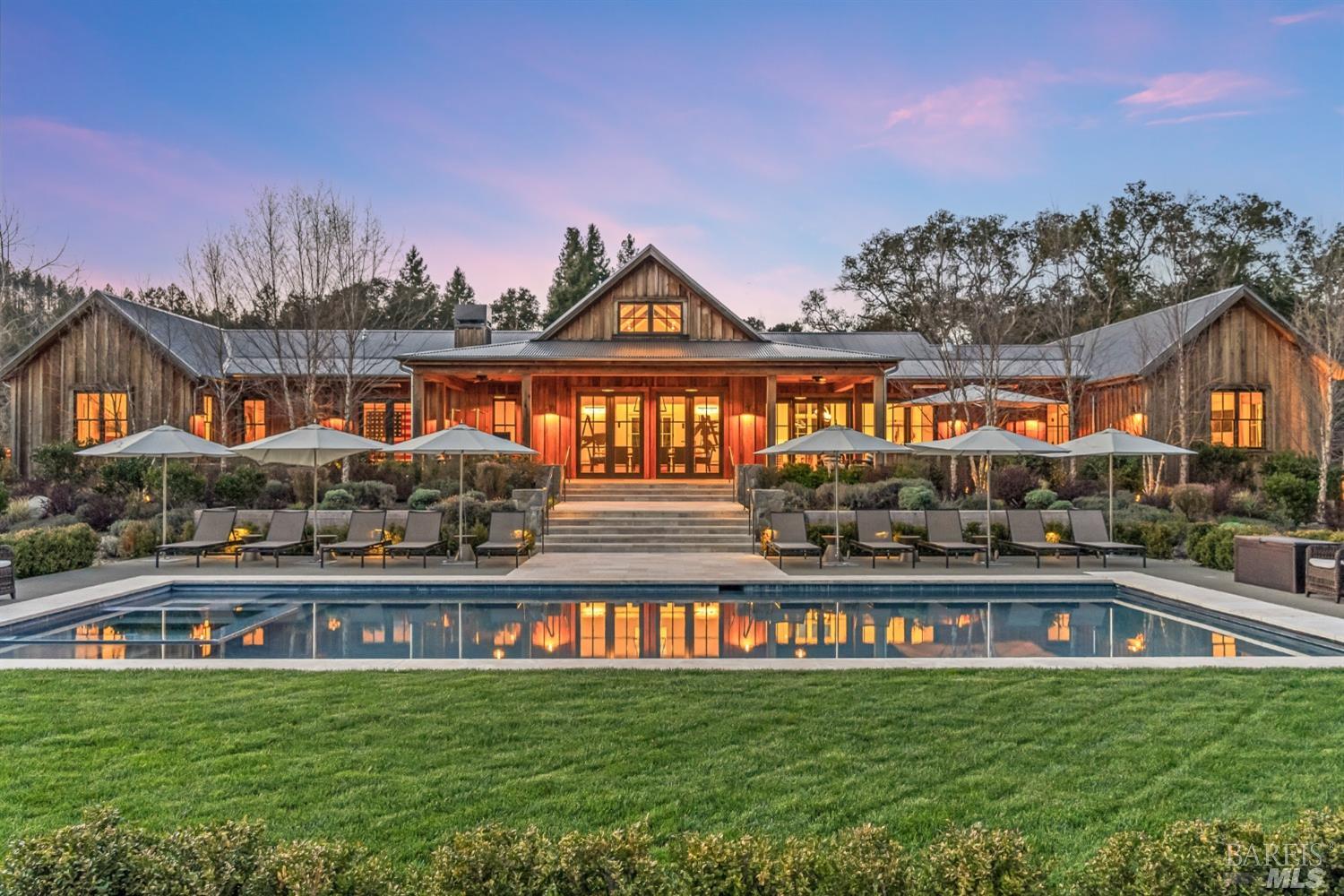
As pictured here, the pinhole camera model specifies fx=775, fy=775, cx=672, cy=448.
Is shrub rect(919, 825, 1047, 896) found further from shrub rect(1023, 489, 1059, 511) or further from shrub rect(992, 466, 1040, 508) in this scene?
shrub rect(992, 466, 1040, 508)

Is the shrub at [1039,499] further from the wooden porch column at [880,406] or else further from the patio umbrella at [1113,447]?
the wooden porch column at [880,406]

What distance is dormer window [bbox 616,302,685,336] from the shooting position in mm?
22609

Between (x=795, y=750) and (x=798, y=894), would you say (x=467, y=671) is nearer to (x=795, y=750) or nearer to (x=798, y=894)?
(x=795, y=750)

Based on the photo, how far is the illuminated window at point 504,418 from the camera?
78.0 ft

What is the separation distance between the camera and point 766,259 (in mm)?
35156

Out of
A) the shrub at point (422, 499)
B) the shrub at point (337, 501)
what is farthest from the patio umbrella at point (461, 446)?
the shrub at point (337, 501)

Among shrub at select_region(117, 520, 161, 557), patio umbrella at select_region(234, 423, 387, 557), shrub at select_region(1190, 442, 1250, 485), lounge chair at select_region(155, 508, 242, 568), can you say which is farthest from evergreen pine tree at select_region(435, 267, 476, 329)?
shrub at select_region(1190, 442, 1250, 485)

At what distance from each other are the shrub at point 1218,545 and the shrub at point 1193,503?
3.84 metres

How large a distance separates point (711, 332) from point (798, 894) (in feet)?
67.6

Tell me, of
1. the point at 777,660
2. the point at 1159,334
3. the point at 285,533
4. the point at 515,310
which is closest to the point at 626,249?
the point at 515,310

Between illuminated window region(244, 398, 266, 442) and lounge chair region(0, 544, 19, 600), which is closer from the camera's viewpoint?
lounge chair region(0, 544, 19, 600)

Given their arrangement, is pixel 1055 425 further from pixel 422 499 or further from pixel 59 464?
pixel 59 464

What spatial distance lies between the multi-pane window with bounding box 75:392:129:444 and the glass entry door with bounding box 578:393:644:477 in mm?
14640

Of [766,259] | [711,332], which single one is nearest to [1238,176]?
[766,259]
